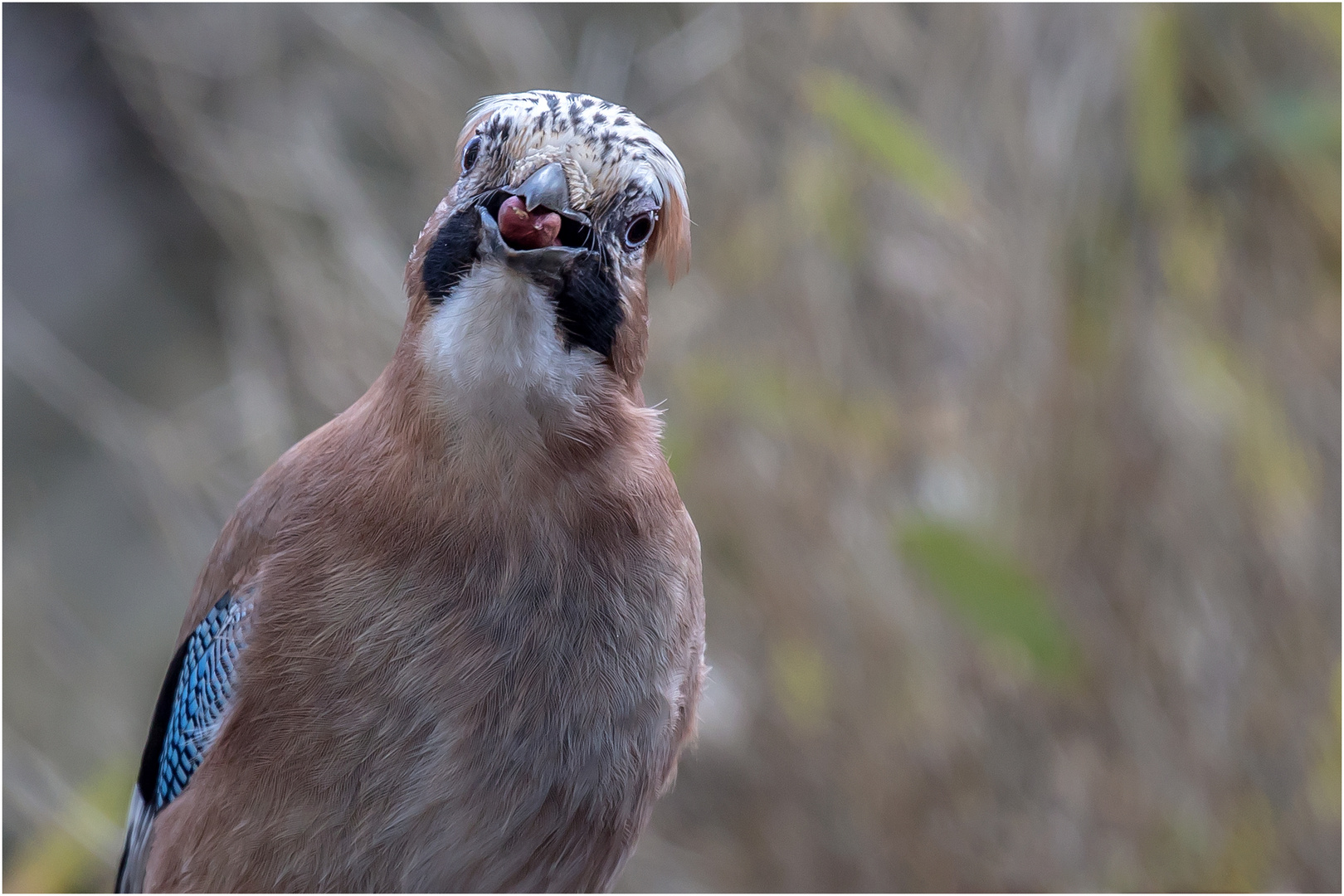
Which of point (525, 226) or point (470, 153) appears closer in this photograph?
point (525, 226)

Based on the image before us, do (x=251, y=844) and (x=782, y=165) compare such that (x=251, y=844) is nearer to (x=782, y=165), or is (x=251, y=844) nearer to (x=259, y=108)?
(x=782, y=165)

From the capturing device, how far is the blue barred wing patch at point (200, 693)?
153 centimetres

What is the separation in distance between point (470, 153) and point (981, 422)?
1825 millimetres

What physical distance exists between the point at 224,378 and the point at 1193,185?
12.4 ft

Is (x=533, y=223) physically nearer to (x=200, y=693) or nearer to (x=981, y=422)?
(x=200, y=693)

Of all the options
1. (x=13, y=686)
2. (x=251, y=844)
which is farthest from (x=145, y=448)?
(x=251, y=844)

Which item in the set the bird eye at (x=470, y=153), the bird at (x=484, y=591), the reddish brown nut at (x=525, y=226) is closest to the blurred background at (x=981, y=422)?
the bird at (x=484, y=591)

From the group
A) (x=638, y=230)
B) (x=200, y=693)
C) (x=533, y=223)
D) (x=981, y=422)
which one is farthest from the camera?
(x=981, y=422)

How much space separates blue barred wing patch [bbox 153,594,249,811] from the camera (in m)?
1.53

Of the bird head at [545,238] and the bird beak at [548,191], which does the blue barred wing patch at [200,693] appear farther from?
the bird beak at [548,191]

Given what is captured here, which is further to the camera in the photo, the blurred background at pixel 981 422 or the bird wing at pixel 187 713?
the blurred background at pixel 981 422

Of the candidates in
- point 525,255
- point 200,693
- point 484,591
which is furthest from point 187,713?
point 525,255

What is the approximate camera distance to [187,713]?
5.41 feet

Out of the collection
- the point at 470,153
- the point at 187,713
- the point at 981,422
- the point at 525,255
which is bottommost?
the point at 187,713
